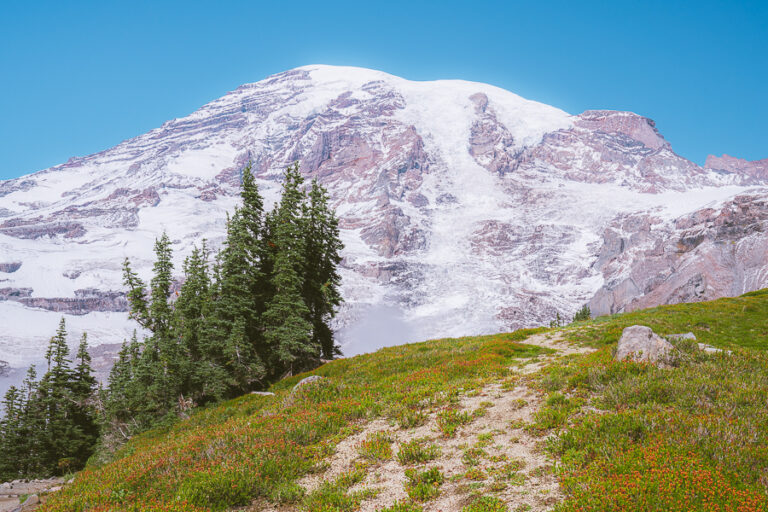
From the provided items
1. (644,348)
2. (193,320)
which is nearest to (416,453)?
(644,348)

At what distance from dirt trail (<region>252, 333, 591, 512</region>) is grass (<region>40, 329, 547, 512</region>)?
51cm

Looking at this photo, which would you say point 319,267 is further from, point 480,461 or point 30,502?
point 480,461

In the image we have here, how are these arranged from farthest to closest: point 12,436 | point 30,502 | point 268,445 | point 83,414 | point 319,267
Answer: point 83,414 < point 12,436 < point 319,267 < point 30,502 < point 268,445

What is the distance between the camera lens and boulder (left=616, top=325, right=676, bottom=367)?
36.8ft

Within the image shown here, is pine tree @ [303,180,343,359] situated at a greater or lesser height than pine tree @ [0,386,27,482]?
greater

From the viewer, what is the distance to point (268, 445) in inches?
395

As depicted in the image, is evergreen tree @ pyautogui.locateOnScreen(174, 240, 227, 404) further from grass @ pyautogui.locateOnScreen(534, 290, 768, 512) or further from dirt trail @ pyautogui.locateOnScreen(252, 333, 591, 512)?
grass @ pyautogui.locateOnScreen(534, 290, 768, 512)

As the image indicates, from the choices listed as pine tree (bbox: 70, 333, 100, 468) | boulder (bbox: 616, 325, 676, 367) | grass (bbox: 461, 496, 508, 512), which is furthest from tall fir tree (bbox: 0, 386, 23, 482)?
boulder (bbox: 616, 325, 676, 367)

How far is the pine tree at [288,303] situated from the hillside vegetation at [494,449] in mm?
14688

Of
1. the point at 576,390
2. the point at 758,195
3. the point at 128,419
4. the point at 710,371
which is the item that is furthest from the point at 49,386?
the point at 758,195

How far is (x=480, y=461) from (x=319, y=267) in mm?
31482

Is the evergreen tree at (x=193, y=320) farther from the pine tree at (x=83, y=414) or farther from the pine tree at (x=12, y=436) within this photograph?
the pine tree at (x=12, y=436)

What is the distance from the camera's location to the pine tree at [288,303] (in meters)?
28.6

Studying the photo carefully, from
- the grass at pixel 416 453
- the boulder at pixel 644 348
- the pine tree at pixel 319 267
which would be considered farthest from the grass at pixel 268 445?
the pine tree at pixel 319 267
